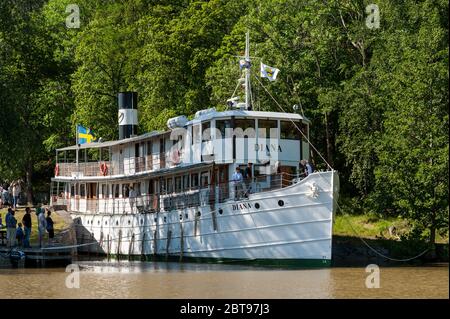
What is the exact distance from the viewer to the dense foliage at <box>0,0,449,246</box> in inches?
1521

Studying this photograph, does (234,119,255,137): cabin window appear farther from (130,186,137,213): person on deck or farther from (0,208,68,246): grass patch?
(0,208,68,246): grass patch

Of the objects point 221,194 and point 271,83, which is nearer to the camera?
point 221,194

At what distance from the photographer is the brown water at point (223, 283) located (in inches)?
976

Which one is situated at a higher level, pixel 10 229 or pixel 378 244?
pixel 10 229

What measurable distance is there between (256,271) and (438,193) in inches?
359

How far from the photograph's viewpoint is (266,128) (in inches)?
1492

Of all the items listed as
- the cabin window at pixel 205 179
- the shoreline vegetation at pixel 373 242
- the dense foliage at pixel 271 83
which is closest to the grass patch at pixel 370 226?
the shoreline vegetation at pixel 373 242

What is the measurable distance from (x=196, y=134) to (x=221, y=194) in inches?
124

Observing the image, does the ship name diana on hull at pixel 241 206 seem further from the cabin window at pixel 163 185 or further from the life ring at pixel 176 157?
the cabin window at pixel 163 185

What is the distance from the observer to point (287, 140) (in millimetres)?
38062

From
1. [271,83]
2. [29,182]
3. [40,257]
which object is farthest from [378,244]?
[29,182]

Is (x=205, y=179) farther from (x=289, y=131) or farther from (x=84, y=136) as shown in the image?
(x=84, y=136)

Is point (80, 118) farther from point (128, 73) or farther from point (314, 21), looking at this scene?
point (314, 21)
